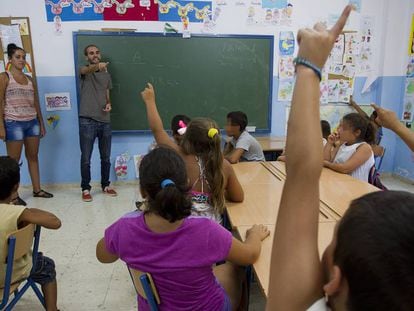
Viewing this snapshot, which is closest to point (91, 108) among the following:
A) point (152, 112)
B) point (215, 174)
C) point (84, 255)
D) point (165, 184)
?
point (84, 255)

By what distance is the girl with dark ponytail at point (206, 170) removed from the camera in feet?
6.43

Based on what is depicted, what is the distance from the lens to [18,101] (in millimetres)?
3967

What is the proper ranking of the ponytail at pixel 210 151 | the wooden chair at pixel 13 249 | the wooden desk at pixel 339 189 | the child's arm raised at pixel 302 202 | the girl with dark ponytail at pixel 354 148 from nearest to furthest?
the child's arm raised at pixel 302 202
the wooden chair at pixel 13 249
the ponytail at pixel 210 151
the wooden desk at pixel 339 189
the girl with dark ponytail at pixel 354 148

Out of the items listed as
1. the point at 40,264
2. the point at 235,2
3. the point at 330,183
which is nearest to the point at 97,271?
the point at 40,264

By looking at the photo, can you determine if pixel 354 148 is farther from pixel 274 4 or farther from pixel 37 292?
pixel 274 4

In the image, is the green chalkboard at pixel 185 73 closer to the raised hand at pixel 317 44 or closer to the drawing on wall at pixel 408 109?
the drawing on wall at pixel 408 109

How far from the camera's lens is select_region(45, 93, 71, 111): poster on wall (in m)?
4.37

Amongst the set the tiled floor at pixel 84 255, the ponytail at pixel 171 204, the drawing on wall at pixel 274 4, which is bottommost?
the tiled floor at pixel 84 255

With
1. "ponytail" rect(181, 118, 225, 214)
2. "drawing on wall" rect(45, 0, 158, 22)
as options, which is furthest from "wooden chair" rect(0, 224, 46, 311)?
"drawing on wall" rect(45, 0, 158, 22)

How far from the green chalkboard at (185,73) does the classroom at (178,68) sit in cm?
1

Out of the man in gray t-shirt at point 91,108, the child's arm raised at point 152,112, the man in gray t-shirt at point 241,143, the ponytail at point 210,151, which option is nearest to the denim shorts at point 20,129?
the man in gray t-shirt at point 91,108

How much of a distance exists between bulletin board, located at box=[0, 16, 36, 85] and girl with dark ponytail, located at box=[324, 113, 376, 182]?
3477 mm

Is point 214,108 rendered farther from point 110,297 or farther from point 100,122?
point 110,297

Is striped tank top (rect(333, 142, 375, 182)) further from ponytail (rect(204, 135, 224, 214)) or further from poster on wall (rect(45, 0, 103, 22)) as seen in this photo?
poster on wall (rect(45, 0, 103, 22))
